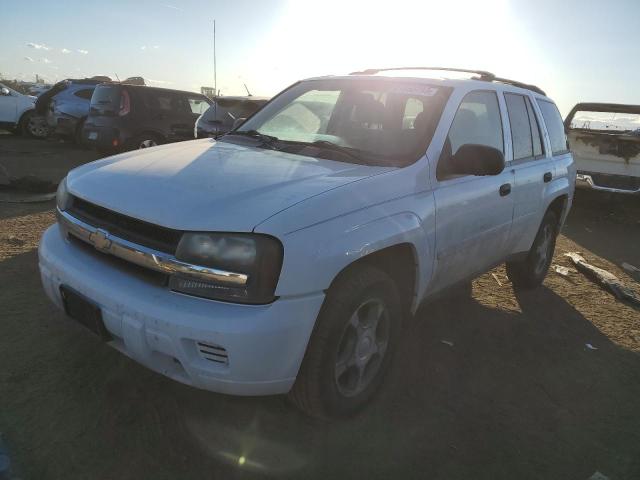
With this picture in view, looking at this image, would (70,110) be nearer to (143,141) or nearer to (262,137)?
(143,141)

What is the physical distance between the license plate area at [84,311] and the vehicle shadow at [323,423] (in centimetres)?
48

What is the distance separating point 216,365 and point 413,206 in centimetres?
129

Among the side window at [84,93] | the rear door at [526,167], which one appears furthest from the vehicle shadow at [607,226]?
the side window at [84,93]

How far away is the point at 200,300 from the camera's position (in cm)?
205

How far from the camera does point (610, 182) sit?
8352mm

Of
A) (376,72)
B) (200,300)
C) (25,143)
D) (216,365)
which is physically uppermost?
(376,72)

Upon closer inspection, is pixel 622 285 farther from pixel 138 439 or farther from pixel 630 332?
pixel 138 439

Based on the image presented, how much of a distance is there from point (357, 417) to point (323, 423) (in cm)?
20

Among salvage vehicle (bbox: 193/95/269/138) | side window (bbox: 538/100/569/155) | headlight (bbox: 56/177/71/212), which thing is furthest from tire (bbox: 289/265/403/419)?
salvage vehicle (bbox: 193/95/269/138)

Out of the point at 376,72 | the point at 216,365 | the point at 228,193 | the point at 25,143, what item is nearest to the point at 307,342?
the point at 216,365

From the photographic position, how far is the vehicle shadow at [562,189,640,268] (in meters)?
6.66

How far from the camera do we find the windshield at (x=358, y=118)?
2955 millimetres

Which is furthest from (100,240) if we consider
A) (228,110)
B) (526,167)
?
(228,110)

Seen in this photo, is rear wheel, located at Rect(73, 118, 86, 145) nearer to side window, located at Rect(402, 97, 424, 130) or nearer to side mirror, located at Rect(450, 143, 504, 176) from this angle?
side window, located at Rect(402, 97, 424, 130)
